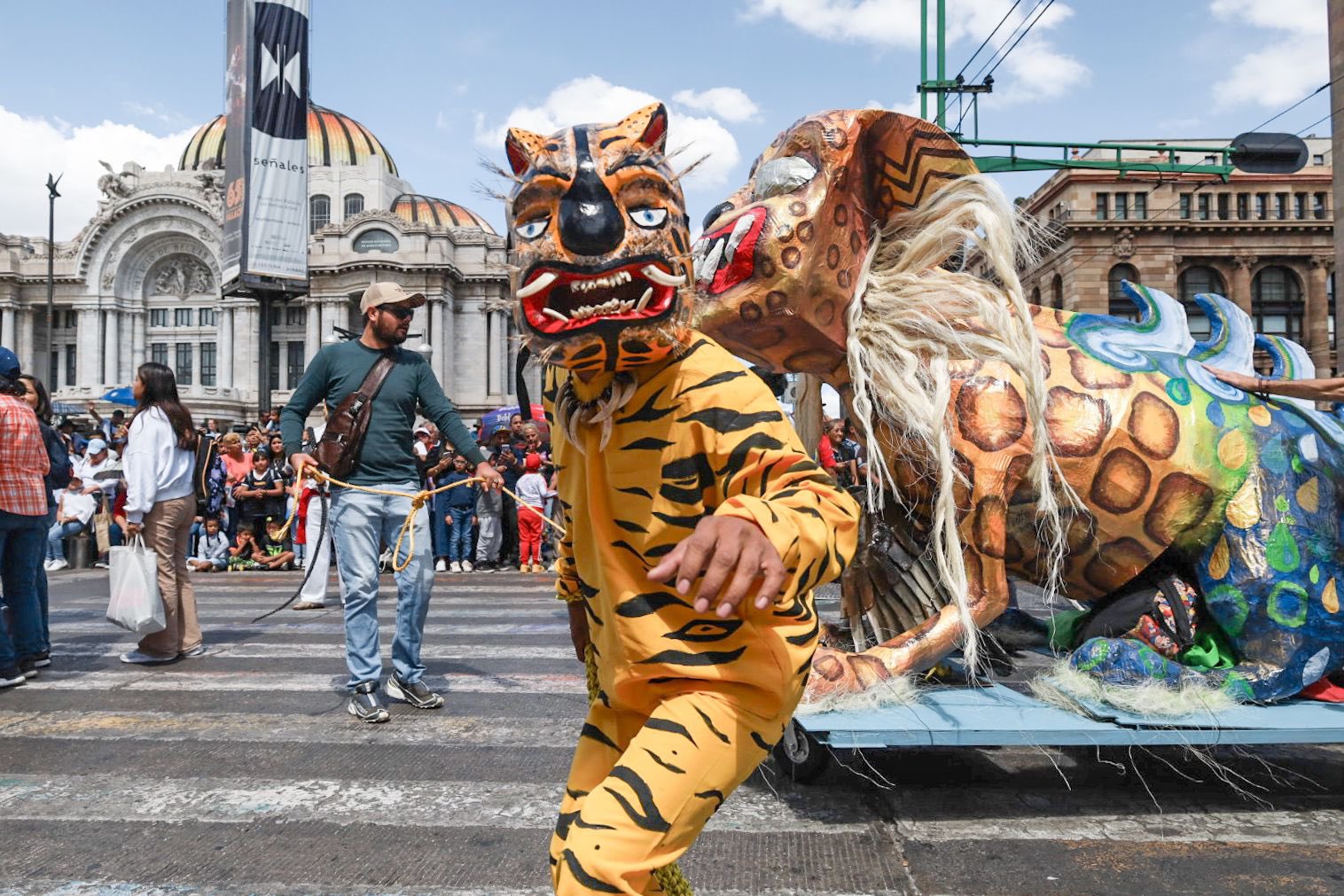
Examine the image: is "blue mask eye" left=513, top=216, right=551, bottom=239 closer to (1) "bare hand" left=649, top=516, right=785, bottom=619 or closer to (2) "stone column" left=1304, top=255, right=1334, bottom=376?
(1) "bare hand" left=649, top=516, right=785, bottom=619

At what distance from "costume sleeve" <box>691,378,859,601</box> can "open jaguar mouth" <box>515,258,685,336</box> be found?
0.21 m

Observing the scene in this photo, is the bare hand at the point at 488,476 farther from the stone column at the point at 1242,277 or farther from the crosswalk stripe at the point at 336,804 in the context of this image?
the stone column at the point at 1242,277

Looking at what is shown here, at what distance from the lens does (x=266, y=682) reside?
5543 mm

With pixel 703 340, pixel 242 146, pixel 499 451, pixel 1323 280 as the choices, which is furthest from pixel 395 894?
pixel 1323 280

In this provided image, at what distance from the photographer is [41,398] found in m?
6.25

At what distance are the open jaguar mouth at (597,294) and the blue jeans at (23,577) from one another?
520cm

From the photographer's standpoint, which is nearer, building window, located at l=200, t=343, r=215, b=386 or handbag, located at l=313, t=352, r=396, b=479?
handbag, located at l=313, t=352, r=396, b=479

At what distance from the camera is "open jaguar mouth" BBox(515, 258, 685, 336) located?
179 cm

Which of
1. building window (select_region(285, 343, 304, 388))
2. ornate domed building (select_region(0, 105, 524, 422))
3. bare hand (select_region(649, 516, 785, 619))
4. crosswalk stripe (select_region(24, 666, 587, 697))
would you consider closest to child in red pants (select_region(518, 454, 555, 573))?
crosswalk stripe (select_region(24, 666, 587, 697))

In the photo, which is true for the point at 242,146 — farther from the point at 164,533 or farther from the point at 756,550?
the point at 756,550

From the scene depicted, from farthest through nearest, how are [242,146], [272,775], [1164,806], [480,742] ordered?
[242,146]
[480,742]
[272,775]
[1164,806]

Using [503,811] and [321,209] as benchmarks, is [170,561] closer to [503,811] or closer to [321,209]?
[503,811]

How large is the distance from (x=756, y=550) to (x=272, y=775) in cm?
303

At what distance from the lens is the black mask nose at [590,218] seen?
1.78 meters
